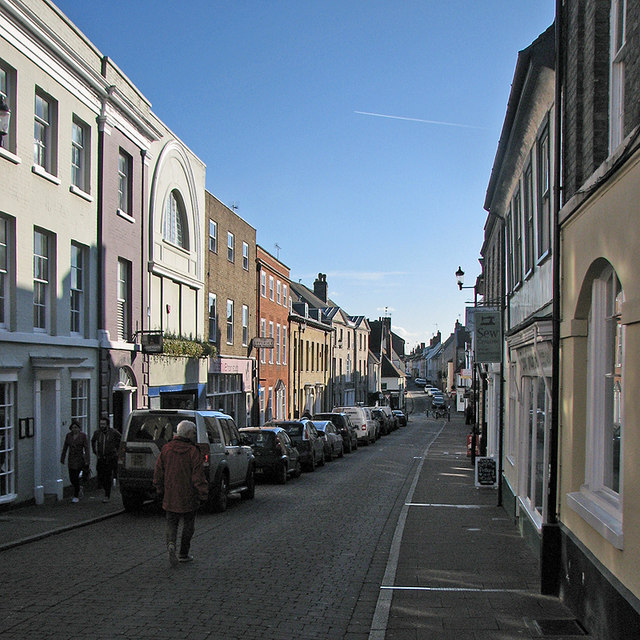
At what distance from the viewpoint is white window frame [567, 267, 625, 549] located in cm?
659

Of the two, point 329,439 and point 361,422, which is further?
point 361,422

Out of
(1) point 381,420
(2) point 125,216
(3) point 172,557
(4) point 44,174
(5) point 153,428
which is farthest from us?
(1) point 381,420

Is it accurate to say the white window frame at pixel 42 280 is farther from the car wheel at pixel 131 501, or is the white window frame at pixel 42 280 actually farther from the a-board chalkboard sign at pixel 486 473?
the a-board chalkboard sign at pixel 486 473

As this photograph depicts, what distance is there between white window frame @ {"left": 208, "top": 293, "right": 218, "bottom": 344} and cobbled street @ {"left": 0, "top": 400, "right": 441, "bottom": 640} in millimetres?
15609

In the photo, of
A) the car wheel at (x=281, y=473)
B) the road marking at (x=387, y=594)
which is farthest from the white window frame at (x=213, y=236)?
the road marking at (x=387, y=594)

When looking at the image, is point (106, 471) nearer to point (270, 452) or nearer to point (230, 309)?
point (270, 452)

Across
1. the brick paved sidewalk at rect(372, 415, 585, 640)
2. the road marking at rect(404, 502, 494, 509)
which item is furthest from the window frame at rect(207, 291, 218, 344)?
the brick paved sidewalk at rect(372, 415, 585, 640)

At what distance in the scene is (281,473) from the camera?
65.0 feet

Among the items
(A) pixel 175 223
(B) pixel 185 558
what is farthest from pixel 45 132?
(B) pixel 185 558

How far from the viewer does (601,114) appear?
7391mm

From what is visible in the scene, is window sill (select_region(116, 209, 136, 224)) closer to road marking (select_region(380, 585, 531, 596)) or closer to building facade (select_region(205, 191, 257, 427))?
building facade (select_region(205, 191, 257, 427))

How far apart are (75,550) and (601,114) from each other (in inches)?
339

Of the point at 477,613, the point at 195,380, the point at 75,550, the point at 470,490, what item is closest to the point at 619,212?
the point at 477,613

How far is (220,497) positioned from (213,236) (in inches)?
680
